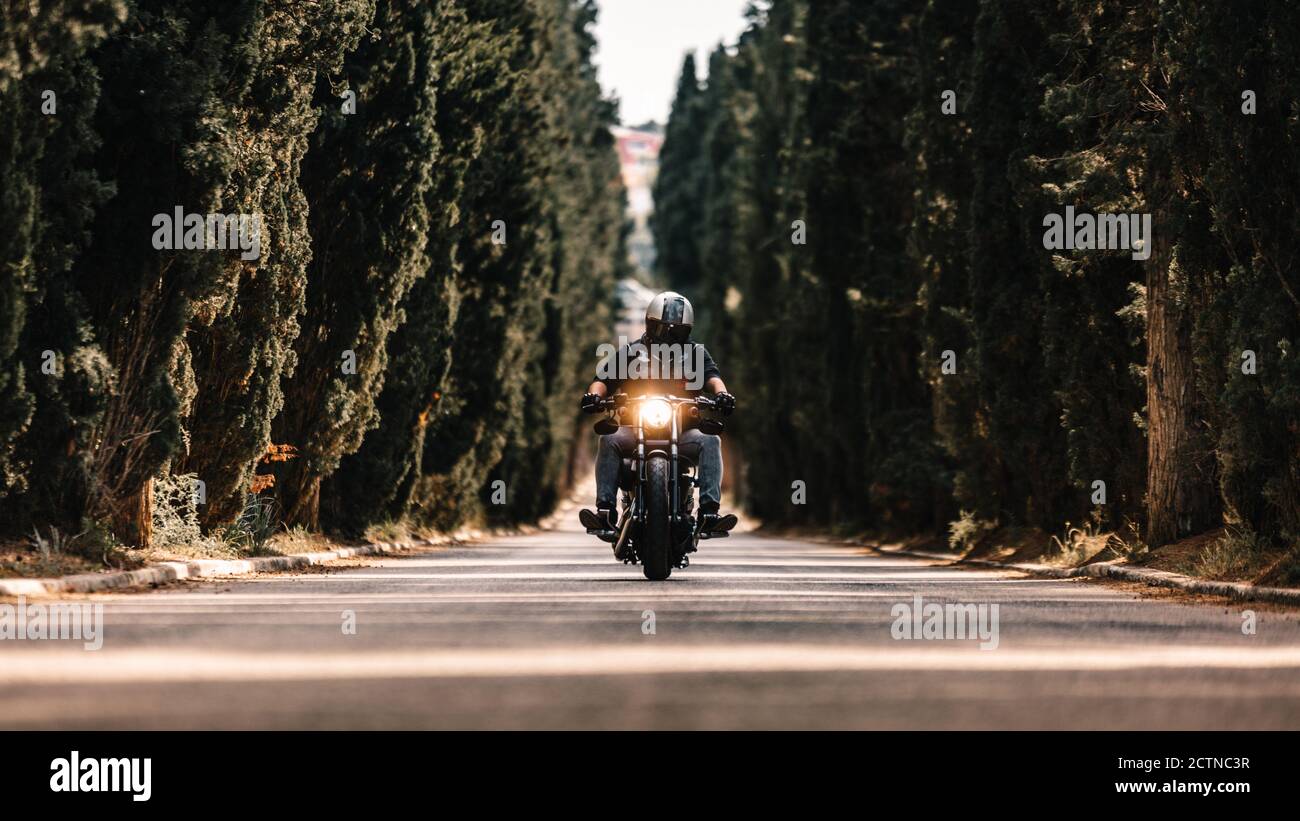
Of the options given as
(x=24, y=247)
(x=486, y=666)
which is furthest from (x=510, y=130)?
(x=486, y=666)

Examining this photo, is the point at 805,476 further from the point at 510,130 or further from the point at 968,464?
the point at 968,464

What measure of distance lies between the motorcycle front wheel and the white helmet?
1.27 meters

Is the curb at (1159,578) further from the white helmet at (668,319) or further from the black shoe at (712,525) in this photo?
the white helmet at (668,319)

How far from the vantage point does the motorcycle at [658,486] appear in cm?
1977

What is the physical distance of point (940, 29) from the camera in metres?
34.4

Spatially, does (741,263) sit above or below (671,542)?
above

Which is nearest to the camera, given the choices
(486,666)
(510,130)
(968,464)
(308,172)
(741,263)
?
(486,666)

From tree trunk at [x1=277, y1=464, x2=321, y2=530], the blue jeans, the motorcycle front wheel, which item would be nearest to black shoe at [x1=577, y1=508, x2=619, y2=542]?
the blue jeans

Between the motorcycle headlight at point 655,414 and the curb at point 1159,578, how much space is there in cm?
520

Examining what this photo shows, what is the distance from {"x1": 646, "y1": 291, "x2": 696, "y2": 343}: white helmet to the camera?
789 inches

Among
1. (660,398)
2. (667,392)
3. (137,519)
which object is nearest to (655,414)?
(660,398)

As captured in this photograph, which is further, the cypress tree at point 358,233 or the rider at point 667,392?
the cypress tree at point 358,233

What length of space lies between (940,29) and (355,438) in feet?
40.0

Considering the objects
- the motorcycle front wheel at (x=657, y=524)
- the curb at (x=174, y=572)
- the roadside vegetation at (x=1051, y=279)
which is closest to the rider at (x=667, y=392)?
the motorcycle front wheel at (x=657, y=524)
